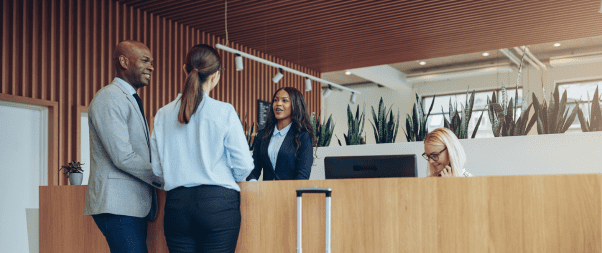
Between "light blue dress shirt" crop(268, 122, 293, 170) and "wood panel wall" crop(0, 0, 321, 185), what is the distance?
8.64ft

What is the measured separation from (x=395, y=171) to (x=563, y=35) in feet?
18.5

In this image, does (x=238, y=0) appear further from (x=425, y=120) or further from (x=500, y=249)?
(x=500, y=249)

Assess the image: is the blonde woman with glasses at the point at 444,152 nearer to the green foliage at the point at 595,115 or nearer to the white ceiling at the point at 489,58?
the green foliage at the point at 595,115

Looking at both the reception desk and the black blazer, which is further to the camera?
the black blazer

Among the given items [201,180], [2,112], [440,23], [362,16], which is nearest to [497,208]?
[201,180]

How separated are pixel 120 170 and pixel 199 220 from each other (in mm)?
393

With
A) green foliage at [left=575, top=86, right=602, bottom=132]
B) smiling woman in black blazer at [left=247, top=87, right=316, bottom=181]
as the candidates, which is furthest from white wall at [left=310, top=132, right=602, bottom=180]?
smiling woman in black blazer at [left=247, top=87, right=316, bottom=181]

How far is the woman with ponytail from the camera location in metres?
1.58

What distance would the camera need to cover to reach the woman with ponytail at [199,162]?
5.20 feet

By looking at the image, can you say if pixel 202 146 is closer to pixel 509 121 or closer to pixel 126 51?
pixel 126 51

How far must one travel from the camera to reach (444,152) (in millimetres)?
2637

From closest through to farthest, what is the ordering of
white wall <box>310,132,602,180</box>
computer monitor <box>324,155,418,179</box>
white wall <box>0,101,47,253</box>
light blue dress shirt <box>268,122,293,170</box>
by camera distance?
computer monitor <box>324,155,418,179</box> → light blue dress shirt <box>268,122,293,170</box> → white wall <box>310,132,602,180</box> → white wall <box>0,101,47,253</box>

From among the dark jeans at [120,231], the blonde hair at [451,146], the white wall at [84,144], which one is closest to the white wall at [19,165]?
the white wall at [84,144]

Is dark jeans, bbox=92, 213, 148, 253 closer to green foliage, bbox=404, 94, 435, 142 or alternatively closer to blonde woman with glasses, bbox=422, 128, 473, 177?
A: blonde woman with glasses, bbox=422, 128, 473, 177
